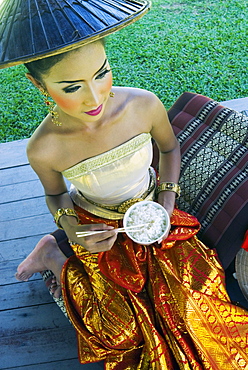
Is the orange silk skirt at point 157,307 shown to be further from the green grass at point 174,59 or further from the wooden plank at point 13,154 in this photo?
the green grass at point 174,59

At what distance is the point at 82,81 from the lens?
4.01 feet

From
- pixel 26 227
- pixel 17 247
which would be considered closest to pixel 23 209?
pixel 26 227

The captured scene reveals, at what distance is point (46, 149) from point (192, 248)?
785 mm

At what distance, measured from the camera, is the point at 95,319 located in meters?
1.69

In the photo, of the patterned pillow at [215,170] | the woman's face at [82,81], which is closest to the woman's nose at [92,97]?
the woman's face at [82,81]

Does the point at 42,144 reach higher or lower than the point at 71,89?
lower

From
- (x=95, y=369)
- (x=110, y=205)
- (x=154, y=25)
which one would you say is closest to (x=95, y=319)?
(x=95, y=369)

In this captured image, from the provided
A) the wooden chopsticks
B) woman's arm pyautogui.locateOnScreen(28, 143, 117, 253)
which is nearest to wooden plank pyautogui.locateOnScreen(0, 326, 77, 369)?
woman's arm pyautogui.locateOnScreen(28, 143, 117, 253)

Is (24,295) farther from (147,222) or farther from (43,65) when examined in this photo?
(43,65)

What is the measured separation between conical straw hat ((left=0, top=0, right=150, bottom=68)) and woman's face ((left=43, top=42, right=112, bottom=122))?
0.50ft

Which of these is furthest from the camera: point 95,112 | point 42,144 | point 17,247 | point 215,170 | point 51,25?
point 17,247

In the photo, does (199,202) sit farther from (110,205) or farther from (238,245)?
(110,205)

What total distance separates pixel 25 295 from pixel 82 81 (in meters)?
1.46

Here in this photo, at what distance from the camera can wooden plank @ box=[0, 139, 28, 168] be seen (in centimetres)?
291
